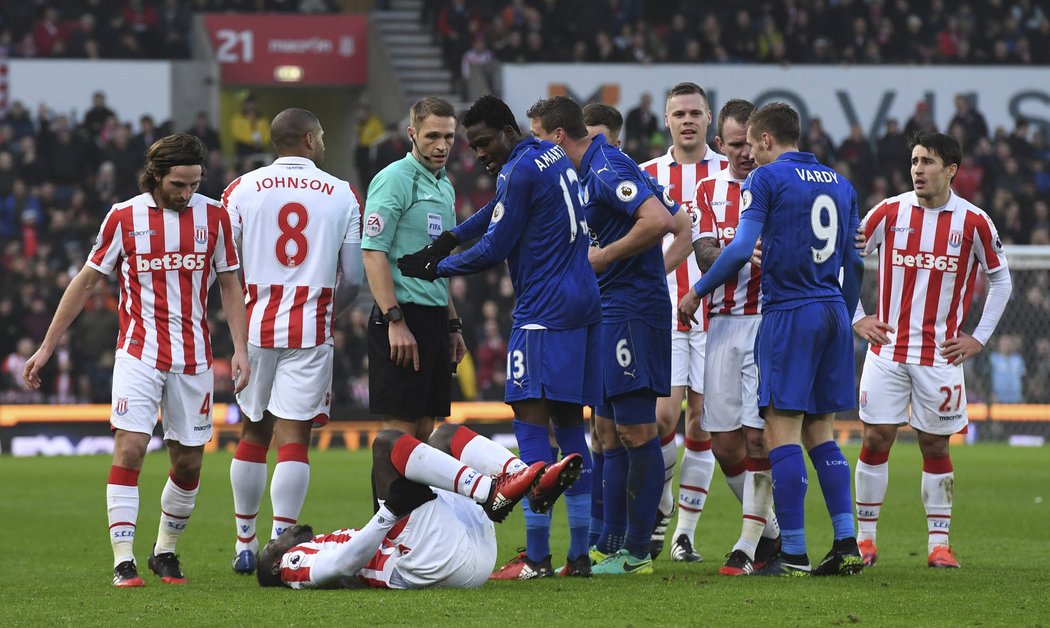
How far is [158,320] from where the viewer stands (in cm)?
Result: 738

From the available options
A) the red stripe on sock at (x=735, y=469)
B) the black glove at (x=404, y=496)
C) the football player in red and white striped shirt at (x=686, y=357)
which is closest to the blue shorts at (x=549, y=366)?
the black glove at (x=404, y=496)

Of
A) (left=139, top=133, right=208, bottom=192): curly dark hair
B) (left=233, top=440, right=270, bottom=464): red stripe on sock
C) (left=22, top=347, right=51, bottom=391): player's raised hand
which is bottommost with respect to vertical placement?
(left=233, top=440, right=270, bottom=464): red stripe on sock

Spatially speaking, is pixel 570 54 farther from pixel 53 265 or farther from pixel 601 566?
pixel 601 566

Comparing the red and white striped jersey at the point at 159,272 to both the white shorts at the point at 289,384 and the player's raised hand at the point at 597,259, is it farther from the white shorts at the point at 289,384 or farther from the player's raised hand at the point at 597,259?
the player's raised hand at the point at 597,259

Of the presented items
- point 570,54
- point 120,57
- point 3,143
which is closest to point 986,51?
point 570,54

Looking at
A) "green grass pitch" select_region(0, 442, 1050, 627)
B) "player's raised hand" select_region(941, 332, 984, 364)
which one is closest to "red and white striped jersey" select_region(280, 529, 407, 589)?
"green grass pitch" select_region(0, 442, 1050, 627)

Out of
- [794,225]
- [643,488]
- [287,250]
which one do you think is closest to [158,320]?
[287,250]

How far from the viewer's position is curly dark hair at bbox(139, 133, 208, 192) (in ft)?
23.9

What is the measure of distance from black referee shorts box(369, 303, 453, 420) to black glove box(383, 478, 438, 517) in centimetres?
105

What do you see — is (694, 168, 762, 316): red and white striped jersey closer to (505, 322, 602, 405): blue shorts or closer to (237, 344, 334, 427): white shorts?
(505, 322, 602, 405): blue shorts

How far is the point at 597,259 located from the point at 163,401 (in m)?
2.19

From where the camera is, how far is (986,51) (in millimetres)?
27062

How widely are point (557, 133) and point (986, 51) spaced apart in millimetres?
21356

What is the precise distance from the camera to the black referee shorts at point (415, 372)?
7715mm
